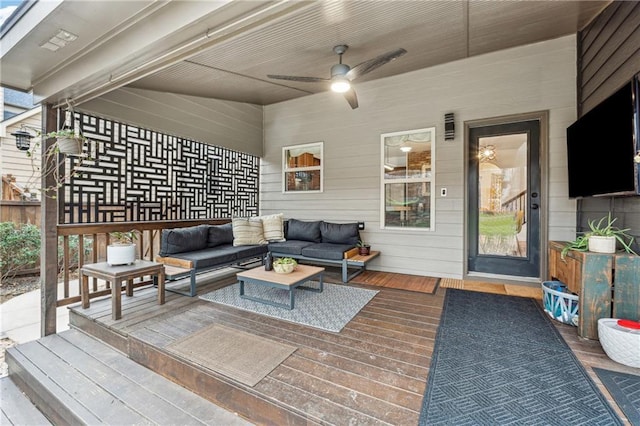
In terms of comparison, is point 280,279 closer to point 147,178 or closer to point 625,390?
point 147,178

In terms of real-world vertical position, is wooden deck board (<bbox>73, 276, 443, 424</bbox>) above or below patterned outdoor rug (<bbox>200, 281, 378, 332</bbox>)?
below

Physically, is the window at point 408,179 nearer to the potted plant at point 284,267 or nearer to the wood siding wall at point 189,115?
the potted plant at point 284,267

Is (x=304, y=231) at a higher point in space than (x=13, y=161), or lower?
lower

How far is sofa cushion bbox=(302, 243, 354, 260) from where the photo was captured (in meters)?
3.97

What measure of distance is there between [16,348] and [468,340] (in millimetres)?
3892

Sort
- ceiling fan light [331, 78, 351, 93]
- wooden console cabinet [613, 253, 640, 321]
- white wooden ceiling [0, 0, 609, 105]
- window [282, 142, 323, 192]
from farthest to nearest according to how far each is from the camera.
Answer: window [282, 142, 323, 192] → ceiling fan light [331, 78, 351, 93] → wooden console cabinet [613, 253, 640, 321] → white wooden ceiling [0, 0, 609, 105]

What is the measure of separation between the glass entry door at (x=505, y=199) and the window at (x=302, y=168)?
100 inches

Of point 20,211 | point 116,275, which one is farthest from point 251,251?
point 20,211

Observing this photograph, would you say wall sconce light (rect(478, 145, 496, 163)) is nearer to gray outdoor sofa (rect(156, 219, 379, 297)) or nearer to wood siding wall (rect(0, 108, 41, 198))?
gray outdoor sofa (rect(156, 219, 379, 297))

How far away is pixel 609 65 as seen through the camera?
2656 mm

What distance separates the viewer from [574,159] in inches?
120

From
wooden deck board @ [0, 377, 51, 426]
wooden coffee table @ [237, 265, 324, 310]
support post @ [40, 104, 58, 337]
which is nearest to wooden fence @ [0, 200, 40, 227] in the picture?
support post @ [40, 104, 58, 337]

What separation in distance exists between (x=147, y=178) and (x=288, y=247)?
2.22 m

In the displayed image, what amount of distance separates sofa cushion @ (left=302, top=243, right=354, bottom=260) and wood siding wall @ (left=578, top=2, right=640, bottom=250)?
2.93 m
